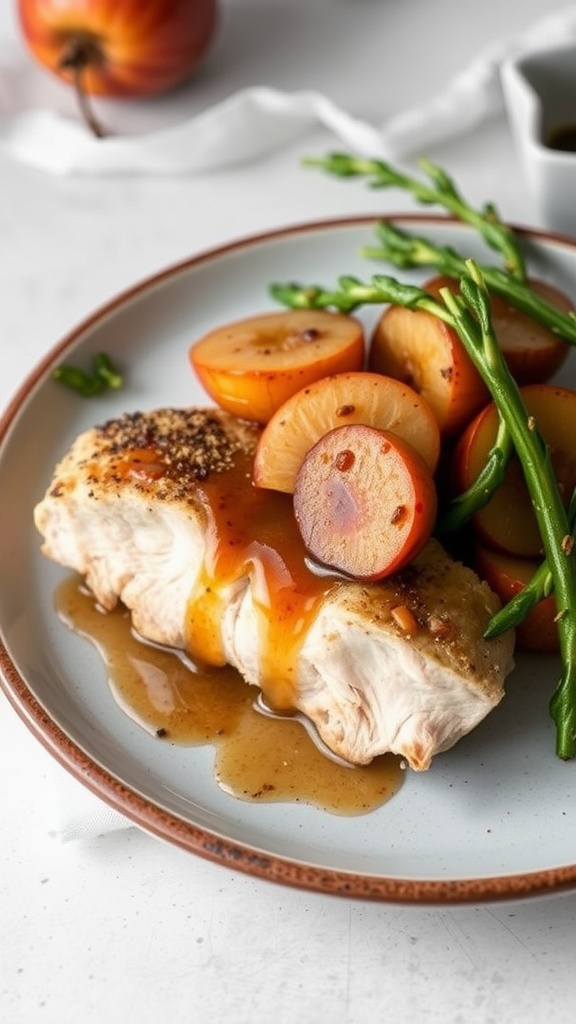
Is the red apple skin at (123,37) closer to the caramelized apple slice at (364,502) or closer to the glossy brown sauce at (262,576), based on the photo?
A: the glossy brown sauce at (262,576)

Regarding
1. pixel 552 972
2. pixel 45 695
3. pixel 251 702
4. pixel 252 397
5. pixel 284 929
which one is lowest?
pixel 552 972

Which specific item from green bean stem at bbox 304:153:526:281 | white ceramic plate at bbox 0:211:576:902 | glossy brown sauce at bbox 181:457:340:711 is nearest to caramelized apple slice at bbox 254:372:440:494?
glossy brown sauce at bbox 181:457:340:711

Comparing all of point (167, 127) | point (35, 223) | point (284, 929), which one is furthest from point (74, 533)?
point (167, 127)

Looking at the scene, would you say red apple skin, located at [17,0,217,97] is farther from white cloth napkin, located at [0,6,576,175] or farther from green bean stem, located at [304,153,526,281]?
green bean stem, located at [304,153,526,281]

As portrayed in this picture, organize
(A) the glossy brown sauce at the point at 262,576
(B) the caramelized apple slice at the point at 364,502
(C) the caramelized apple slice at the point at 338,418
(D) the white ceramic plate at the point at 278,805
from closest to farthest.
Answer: (D) the white ceramic plate at the point at 278,805 < (B) the caramelized apple slice at the point at 364,502 < (A) the glossy brown sauce at the point at 262,576 < (C) the caramelized apple slice at the point at 338,418

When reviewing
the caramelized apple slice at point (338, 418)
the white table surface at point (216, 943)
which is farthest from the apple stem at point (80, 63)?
the white table surface at point (216, 943)

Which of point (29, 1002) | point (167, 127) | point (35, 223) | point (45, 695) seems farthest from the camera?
point (167, 127)

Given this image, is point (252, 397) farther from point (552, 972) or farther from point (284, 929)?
point (552, 972)
